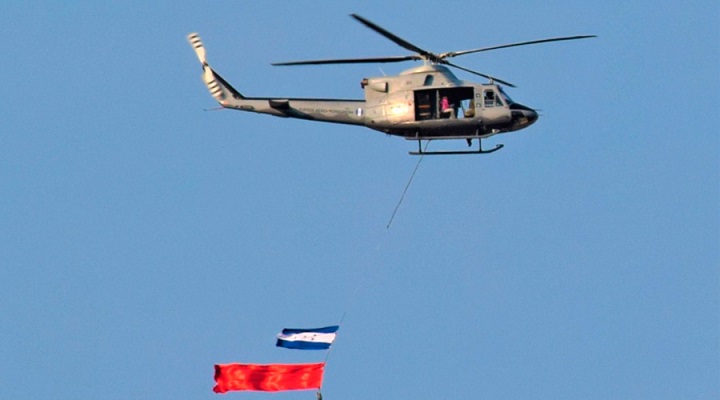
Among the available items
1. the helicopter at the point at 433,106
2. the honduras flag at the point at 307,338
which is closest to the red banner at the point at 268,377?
the honduras flag at the point at 307,338

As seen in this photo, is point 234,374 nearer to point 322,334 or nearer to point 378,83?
point 322,334

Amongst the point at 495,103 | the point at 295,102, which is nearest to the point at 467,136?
the point at 495,103

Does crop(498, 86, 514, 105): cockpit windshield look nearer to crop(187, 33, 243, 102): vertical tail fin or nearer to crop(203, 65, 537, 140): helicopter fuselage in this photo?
crop(203, 65, 537, 140): helicopter fuselage

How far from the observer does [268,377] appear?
4669 cm

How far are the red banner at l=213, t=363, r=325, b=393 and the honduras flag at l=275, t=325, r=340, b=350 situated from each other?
1.26 meters

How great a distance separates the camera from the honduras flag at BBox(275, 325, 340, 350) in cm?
4784

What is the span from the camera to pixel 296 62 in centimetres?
4728

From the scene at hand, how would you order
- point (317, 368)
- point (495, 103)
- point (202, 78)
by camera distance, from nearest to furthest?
point (317, 368) → point (495, 103) → point (202, 78)

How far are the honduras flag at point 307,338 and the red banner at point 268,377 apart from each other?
1.26m

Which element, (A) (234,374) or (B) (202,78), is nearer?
(A) (234,374)

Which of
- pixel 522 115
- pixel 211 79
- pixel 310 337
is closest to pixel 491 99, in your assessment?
pixel 522 115

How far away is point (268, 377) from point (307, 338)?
6.35 ft

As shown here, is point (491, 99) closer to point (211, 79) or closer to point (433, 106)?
point (433, 106)

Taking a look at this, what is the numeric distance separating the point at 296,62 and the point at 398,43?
2895 mm
